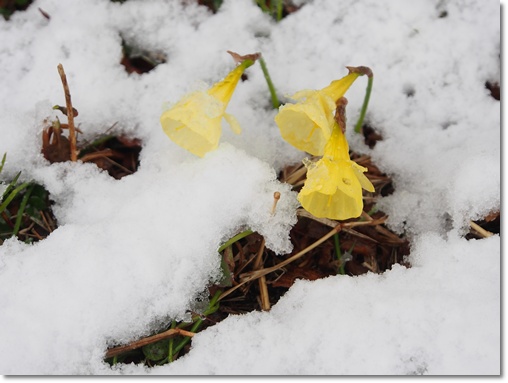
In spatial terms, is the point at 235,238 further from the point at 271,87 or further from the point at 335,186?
the point at 271,87

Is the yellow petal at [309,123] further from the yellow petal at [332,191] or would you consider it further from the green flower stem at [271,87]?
the green flower stem at [271,87]

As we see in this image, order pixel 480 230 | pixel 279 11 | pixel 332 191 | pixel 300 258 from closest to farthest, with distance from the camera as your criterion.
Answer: pixel 332 191, pixel 480 230, pixel 300 258, pixel 279 11

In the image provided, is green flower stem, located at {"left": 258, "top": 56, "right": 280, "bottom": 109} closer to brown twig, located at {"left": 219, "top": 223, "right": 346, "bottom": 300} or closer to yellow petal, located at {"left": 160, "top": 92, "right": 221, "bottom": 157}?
yellow petal, located at {"left": 160, "top": 92, "right": 221, "bottom": 157}

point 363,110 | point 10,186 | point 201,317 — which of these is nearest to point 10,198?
point 10,186

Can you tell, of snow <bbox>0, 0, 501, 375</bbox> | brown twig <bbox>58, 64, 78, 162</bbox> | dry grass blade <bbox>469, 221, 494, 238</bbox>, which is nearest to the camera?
snow <bbox>0, 0, 501, 375</bbox>

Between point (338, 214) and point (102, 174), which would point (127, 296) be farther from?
point (338, 214)

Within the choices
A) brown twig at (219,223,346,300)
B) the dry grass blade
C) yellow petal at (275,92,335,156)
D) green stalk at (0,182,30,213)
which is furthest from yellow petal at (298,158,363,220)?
green stalk at (0,182,30,213)
